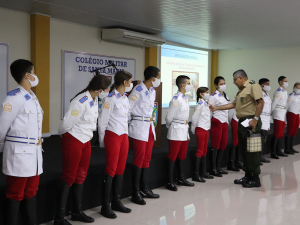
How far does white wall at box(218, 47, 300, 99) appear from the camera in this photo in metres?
10.5

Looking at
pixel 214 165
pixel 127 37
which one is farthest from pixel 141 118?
pixel 127 37

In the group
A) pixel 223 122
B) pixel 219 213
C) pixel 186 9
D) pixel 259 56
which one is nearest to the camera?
pixel 219 213

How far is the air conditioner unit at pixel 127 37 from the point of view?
7590 millimetres

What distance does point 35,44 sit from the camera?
20.7ft

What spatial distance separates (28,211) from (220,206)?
81.5 inches

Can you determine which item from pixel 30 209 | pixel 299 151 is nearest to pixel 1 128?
pixel 30 209

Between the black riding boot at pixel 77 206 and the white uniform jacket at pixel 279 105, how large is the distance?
188 inches

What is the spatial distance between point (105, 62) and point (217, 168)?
4.27 meters

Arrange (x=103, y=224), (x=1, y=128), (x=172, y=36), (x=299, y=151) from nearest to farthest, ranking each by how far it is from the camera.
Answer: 1. (x=1, y=128)
2. (x=103, y=224)
3. (x=299, y=151)
4. (x=172, y=36)

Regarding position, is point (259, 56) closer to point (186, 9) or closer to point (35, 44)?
point (186, 9)

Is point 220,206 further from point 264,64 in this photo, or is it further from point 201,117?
point 264,64

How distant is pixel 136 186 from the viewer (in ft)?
11.8

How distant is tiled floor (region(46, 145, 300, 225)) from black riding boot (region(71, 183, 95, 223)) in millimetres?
114

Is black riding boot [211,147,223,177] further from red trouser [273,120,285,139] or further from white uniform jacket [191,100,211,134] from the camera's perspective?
red trouser [273,120,285,139]
